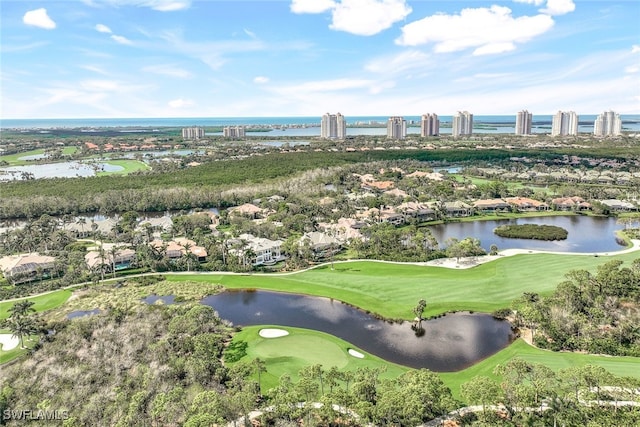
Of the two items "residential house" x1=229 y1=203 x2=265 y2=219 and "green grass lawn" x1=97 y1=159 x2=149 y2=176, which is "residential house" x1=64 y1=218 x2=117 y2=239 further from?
"green grass lawn" x1=97 y1=159 x2=149 y2=176

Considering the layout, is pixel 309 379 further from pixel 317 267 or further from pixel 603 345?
pixel 317 267

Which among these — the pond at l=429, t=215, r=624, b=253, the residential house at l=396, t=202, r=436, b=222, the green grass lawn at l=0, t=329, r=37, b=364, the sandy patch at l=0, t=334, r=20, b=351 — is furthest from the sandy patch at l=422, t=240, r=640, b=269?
the sandy patch at l=0, t=334, r=20, b=351

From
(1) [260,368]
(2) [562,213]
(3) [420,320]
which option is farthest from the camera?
(2) [562,213]

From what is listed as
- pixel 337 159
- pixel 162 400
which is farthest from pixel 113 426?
pixel 337 159

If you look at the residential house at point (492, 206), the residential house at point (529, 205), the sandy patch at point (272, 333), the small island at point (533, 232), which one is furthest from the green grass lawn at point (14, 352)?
the residential house at point (529, 205)

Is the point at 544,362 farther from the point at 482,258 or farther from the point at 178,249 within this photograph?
the point at 178,249

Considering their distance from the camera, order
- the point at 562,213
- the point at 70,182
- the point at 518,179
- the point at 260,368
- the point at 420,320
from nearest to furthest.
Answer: the point at 260,368 → the point at 420,320 → the point at 562,213 → the point at 70,182 → the point at 518,179
